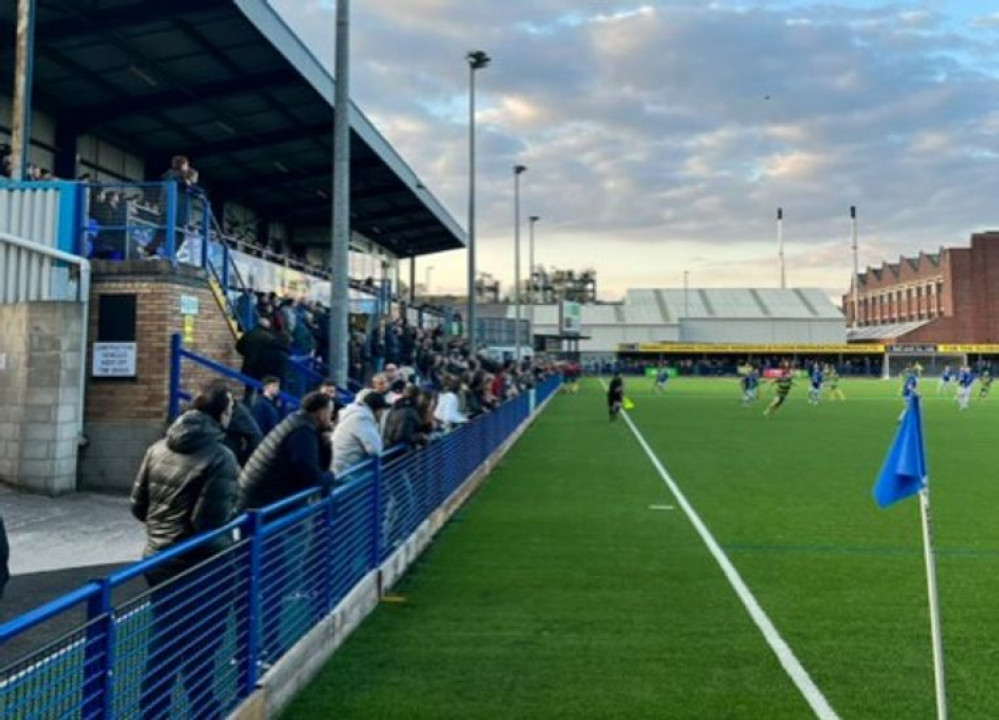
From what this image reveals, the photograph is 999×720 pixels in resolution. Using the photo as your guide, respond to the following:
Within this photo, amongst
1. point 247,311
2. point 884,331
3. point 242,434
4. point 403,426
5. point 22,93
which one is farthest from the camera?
point 884,331

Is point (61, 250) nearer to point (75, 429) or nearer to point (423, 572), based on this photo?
point (75, 429)

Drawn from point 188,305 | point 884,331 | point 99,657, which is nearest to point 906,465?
point 99,657

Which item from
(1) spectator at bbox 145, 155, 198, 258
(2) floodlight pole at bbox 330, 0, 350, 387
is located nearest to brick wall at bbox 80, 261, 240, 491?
(1) spectator at bbox 145, 155, 198, 258

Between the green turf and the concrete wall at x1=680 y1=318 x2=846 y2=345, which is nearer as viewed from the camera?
the green turf

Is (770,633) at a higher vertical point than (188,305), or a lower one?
lower

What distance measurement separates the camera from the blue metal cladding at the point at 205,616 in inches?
127

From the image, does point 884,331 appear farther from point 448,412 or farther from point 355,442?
point 355,442

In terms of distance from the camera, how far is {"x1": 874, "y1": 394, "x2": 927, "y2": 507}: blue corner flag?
15.3 ft

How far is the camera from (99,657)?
3.26 metres

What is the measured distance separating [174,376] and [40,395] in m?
1.61

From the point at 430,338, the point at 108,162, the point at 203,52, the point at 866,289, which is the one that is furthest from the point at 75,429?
the point at 866,289

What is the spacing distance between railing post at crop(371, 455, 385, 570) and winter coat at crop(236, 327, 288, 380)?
4.82 metres

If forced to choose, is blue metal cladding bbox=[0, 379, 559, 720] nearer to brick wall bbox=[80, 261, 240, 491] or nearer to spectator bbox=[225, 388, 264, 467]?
spectator bbox=[225, 388, 264, 467]

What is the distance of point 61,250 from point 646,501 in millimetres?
8744
